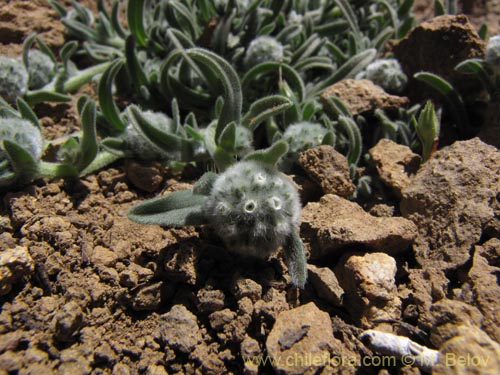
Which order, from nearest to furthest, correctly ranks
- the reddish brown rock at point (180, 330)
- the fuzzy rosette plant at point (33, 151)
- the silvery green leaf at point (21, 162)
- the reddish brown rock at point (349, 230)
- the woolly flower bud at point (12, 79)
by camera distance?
1. the reddish brown rock at point (180, 330)
2. the reddish brown rock at point (349, 230)
3. the silvery green leaf at point (21, 162)
4. the fuzzy rosette plant at point (33, 151)
5. the woolly flower bud at point (12, 79)

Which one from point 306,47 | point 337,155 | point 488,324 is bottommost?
point 488,324

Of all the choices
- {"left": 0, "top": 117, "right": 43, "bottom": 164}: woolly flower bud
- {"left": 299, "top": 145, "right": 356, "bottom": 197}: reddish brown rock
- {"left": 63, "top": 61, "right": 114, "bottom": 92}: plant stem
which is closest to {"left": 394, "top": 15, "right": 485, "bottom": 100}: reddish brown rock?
{"left": 299, "top": 145, "right": 356, "bottom": 197}: reddish brown rock

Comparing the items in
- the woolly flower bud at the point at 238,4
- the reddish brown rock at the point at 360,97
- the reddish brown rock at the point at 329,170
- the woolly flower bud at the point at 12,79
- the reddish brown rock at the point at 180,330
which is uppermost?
the woolly flower bud at the point at 238,4

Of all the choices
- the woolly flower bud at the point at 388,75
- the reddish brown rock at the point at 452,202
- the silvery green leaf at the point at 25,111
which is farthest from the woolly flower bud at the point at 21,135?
the woolly flower bud at the point at 388,75

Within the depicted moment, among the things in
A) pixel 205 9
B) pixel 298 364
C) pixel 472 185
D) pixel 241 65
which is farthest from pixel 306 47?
pixel 298 364

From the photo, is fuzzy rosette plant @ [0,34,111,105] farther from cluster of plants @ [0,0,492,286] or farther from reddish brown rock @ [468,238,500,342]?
reddish brown rock @ [468,238,500,342]

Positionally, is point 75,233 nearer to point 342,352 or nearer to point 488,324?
point 342,352

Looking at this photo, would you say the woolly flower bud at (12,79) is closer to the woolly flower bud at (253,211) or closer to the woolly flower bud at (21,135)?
the woolly flower bud at (21,135)
